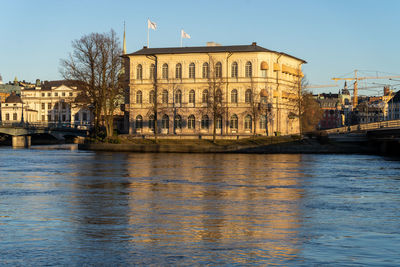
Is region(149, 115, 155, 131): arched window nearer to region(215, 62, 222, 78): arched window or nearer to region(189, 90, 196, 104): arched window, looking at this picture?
region(189, 90, 196, 104): arched window

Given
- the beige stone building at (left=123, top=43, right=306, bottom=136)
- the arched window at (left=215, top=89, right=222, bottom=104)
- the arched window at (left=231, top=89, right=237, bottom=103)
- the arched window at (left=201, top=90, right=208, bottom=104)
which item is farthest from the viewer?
the arched window at (left=201, top=90, right=208, bottom=104)

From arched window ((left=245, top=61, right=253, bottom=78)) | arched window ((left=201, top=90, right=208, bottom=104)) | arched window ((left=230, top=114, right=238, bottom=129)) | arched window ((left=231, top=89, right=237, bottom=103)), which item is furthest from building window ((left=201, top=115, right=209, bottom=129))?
arched window ((left=245, top=61, right=253, bottom=78))

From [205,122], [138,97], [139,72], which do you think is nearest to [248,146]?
[205,122]

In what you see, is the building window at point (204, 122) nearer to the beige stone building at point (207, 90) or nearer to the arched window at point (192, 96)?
the beige stone building at point (207, 90)

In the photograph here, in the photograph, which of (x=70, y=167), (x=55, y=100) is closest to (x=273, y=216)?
(x=70, y=167)

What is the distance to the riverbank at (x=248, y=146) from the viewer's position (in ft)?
281

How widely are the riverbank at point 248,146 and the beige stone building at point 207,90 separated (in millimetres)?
8547

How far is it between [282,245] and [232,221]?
4.66m

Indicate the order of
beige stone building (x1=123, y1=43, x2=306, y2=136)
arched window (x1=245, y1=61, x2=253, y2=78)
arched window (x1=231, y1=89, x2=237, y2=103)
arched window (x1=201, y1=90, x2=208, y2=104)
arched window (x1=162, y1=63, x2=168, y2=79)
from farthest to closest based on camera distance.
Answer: arched window (x1=162, y1=63, x2=168, y2=79)
arched window (x1=201, y1=90, x2=208, y2=104)
arched window (x1=231, y1=89, x2=237, y2=103)
arched window (x1=245, y1=61, x2=253, y2=78)
beige stone building (x1=123, y1=43, x2=306, y2=136)

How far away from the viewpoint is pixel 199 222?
22906 millimetres

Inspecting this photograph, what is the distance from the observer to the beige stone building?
103 m

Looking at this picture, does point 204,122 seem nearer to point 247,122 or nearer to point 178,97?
point 178,97

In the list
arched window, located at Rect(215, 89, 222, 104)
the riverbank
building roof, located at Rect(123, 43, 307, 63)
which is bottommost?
the riverbank

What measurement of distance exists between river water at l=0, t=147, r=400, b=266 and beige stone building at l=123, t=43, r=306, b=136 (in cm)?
6201
